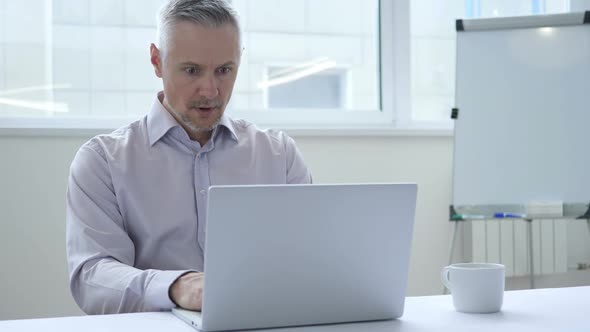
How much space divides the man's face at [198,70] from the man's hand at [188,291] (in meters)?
0.59

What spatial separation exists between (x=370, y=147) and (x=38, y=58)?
1.44 meters

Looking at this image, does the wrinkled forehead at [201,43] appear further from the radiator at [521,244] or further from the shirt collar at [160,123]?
the radiator at [521,244]

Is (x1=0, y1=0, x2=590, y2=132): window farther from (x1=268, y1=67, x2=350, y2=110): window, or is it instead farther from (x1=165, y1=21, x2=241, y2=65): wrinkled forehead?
(x1=165, y1=21, x2=241, y2=65): wrinkled forehead

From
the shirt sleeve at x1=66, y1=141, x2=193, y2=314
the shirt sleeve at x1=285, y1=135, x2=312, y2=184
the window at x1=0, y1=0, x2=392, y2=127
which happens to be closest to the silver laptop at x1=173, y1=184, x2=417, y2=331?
the shirt sleeve at x1=66, y1=141, x2=193, y2=314

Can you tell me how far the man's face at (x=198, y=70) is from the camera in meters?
1.77

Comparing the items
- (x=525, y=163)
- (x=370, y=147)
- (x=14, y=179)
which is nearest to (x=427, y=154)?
(x=370, y=147)

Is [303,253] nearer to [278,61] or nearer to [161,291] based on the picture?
[161,291]

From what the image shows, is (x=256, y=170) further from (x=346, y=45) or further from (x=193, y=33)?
(x=346, y=45)

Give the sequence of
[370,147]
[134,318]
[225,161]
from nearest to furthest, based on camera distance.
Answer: [134,318] < [225,161] < [370,147]

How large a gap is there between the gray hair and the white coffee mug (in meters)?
0.82

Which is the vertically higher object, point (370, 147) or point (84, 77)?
point (84, 77)

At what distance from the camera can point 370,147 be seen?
135 inches

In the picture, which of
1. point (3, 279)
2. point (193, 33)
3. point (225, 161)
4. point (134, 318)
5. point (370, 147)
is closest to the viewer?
point (134, 318)

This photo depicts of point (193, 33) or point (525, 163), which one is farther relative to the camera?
point (525, 163)
